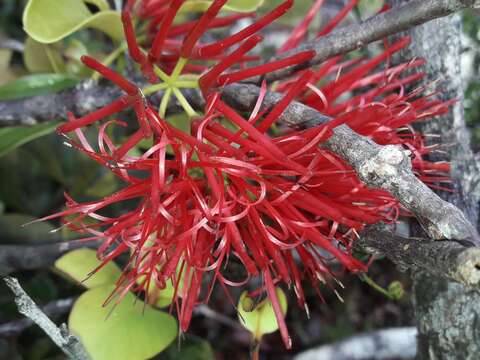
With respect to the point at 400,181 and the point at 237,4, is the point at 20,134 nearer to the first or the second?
the point at 237,4

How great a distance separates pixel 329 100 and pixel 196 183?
172 mm

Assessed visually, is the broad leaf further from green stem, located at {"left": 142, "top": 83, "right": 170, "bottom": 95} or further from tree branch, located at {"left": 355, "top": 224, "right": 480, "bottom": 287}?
tree branch, located at {"left": 355, "top": 224, "right": 480, "bottom": 287}

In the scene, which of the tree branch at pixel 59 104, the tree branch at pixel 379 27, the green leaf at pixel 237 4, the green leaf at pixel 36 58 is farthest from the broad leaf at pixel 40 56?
the tree branch at pixel 379 27

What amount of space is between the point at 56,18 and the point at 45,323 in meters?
0.30

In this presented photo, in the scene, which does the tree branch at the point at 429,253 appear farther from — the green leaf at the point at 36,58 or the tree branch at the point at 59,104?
the green leaf at the point at 36,58

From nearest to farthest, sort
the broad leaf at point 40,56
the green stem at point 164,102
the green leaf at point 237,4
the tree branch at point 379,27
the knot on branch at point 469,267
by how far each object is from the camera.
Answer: the knot on branch at point 469,267, the tree branch at point 379,27, the green stem at point 164,102, the green leaf at point 237,4, the broad leaf at point 40,56

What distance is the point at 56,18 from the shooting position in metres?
0.58

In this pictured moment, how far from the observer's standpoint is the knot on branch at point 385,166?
380 mm

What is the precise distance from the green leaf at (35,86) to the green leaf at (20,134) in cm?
4

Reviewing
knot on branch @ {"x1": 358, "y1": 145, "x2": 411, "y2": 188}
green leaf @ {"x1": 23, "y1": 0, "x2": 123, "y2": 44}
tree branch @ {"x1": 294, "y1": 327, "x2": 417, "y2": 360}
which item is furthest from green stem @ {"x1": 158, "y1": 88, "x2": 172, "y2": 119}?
tree branch @ {"x1": 294, "y1": 327, "x2": 417, "y2": 360}

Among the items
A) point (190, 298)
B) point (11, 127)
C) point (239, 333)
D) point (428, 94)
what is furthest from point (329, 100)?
point (239, 333)

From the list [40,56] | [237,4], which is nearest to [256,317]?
[237,4]

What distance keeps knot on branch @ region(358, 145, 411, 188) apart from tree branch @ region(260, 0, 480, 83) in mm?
127

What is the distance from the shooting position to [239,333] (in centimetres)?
99
